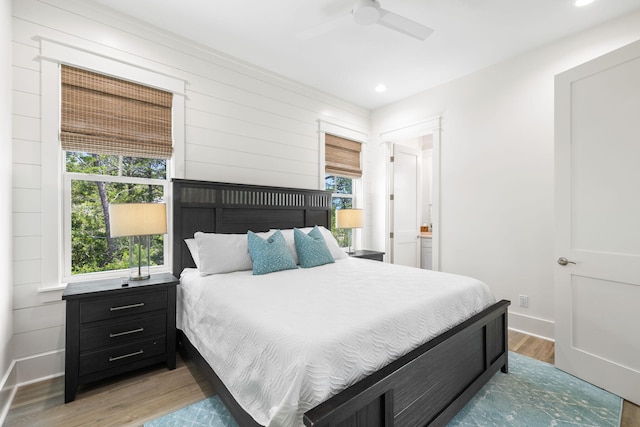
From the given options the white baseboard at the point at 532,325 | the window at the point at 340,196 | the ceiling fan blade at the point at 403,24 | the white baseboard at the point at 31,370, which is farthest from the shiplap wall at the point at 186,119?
the white baseboard at the point at 532,325

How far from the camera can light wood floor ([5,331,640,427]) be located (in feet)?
5.83

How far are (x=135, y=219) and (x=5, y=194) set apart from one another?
0.77m

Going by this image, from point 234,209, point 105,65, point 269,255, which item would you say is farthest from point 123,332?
point 105,65

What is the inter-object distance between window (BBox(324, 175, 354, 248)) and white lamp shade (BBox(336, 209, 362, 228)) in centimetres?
38

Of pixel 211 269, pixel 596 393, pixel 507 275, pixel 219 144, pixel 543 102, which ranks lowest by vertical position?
pixel 596 393

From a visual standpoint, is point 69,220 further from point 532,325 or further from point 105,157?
point 532,325

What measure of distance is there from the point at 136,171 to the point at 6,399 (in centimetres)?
185

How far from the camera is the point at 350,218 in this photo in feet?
13.2

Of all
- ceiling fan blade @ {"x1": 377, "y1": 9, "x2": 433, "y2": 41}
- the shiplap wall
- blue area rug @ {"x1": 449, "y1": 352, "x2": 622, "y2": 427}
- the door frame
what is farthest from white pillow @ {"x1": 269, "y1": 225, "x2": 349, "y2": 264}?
ceiling fan blade @ {"x1": 377, "y1": 9, "x2": 433, "y2": 41}

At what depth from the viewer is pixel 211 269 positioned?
248 cm

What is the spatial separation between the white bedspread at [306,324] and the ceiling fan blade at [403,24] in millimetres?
1965

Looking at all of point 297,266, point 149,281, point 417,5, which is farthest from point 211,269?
point 417,5

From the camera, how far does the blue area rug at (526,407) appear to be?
1.75 metres

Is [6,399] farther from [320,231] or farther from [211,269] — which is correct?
[320,231]
